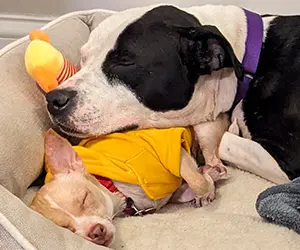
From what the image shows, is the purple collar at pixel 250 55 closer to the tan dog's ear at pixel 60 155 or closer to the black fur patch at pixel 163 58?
the black fur patch at pixel 163 58

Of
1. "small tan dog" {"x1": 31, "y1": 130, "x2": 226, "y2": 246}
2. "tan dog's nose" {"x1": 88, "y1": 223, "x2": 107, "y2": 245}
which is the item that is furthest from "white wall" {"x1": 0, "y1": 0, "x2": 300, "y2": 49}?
"tan dog's nose" {"x1": 88, "y1": 223, "x2": 107, "y2": 245}

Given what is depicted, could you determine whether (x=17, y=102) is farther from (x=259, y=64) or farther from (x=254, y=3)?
(x=254, y=3)

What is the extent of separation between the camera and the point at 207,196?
1600mm

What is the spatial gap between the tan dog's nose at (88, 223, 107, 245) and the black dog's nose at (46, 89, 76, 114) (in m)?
0.32

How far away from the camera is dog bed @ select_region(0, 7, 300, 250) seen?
4.16 ft

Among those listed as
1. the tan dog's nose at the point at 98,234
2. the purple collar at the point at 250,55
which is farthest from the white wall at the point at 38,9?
the tan dog's nose at the point at 98,234

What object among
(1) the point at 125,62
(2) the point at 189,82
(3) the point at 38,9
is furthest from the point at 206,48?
(3) the point at 38,9

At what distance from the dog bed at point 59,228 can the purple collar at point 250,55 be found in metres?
0.21

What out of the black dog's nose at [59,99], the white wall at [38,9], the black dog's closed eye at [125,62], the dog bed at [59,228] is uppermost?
the black dog's closed eye at [125,62]

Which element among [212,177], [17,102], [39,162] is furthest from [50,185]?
[212,177]

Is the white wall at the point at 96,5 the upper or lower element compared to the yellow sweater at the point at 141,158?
lower

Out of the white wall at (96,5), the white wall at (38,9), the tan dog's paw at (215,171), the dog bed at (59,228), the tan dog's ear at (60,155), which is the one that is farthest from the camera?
the white wall at (38,9)

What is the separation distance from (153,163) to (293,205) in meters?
0.33

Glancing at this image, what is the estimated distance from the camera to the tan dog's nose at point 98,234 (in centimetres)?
137
